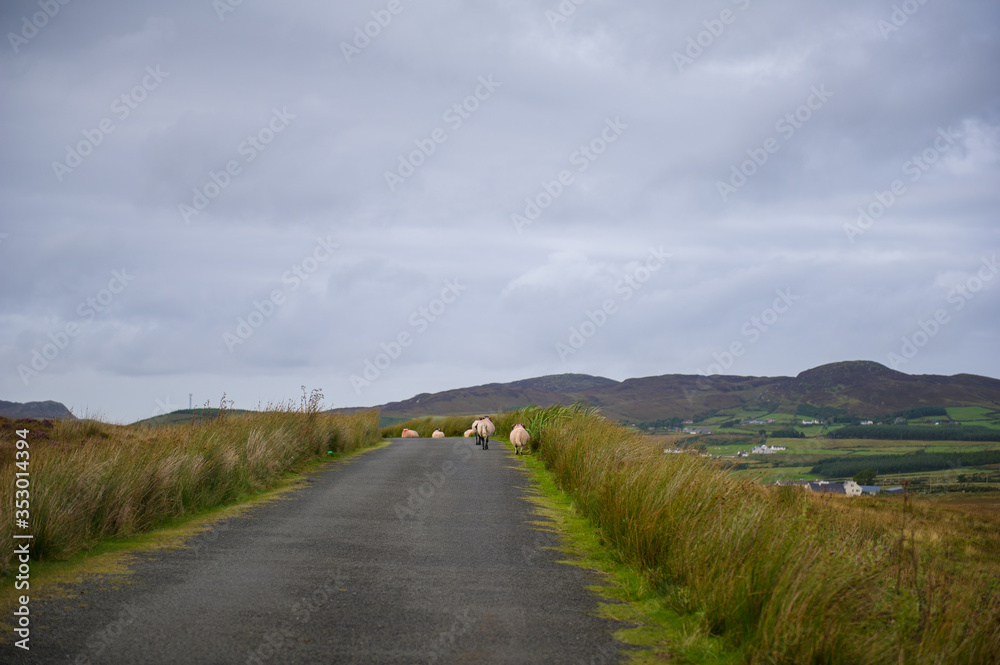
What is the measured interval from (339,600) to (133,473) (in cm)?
458

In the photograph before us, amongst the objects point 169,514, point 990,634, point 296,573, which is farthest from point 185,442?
point 990,634

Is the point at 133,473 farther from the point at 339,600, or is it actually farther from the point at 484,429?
the point at 484,429

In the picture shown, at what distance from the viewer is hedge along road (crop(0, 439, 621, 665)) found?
4754mm

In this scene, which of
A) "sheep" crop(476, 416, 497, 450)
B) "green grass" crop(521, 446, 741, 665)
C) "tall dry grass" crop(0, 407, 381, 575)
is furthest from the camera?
"sheep" crop(476, 416, 497, 450)

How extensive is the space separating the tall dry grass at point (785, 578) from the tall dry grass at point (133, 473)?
5.76 m

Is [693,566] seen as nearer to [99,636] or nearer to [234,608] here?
[234,608]

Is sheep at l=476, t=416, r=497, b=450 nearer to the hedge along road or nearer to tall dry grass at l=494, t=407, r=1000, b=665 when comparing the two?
the hedge along road

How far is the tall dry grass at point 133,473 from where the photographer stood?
736cm

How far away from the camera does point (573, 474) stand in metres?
12.8

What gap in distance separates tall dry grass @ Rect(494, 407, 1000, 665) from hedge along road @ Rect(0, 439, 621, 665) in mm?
824

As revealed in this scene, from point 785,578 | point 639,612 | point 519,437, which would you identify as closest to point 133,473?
point 639,612

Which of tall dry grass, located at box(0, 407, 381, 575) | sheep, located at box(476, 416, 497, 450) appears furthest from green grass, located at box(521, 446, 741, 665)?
sheep, located at box(476, 416, 497, 450)

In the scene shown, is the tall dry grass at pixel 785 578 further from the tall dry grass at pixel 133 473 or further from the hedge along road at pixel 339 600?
the tall dry grass at pixel 133 473

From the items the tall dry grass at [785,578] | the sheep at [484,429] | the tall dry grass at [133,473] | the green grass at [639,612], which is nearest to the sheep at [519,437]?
the sheep at [484,429]
